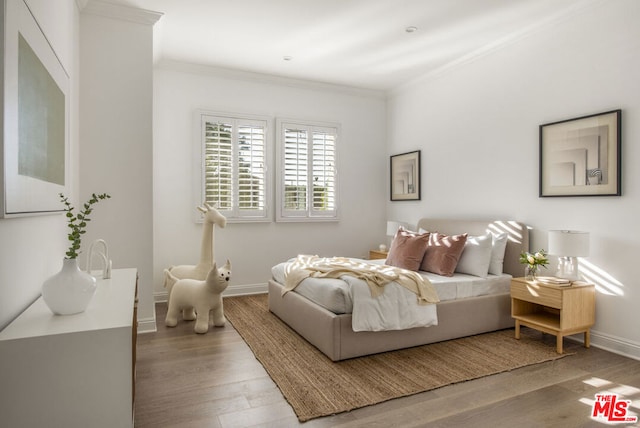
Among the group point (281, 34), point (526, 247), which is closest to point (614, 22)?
point (526, 247)

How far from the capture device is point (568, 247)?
316 cm

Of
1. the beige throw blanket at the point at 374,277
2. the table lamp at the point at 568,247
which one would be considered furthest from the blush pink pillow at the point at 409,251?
the table lamp at the point at 568,247

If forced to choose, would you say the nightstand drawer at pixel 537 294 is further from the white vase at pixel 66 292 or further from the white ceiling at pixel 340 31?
the white vase at pixel 66 292

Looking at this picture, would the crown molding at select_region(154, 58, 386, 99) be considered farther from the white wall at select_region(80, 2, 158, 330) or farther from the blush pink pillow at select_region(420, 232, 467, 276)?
the blush pink pillow at select_region(420, 232, 467, 276)

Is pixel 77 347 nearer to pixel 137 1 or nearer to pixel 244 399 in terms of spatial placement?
pixel 244 399

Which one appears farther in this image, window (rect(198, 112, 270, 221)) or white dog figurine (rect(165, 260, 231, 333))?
window (rect(198, 112, 270, 221))

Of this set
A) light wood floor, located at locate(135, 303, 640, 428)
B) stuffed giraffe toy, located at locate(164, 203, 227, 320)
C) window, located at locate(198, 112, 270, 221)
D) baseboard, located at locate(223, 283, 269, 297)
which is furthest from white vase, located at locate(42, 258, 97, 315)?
baseboard, located at locate(223, 283, 269, 297)

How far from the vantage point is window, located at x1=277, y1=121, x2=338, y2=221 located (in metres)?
5.46

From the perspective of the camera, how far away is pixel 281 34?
408cm

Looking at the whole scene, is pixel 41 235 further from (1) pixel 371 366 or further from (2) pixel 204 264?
(1) pixel 371 366

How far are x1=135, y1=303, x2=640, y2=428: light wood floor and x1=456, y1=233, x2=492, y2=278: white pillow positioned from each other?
1024 millimetres

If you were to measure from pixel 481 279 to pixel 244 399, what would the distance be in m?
2.46

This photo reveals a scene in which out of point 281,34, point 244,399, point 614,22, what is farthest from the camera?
point 281,34

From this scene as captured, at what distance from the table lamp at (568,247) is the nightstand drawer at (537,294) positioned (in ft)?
0.82
